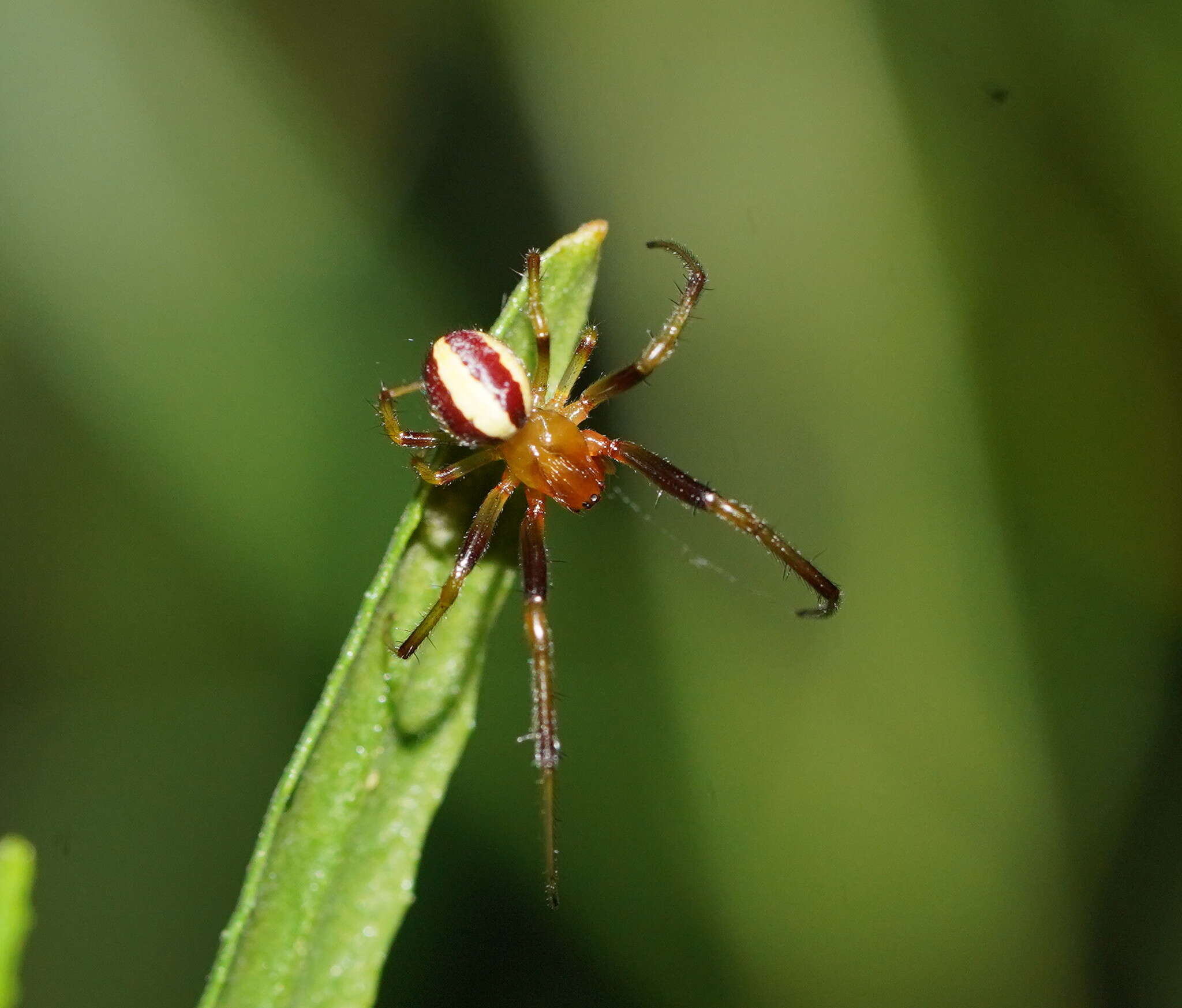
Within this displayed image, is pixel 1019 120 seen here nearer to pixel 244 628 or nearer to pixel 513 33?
pixel 513 33

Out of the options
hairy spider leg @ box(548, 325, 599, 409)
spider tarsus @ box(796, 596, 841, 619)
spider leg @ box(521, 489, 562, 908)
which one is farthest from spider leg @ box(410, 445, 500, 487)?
spider tarsus @ box(796, 596, 841, 619)

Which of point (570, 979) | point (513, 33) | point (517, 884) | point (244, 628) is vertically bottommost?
point (570, 979)

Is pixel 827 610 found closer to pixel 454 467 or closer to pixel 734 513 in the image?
pixel 734 513

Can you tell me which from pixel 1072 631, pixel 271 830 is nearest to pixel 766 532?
pixel 1072 631

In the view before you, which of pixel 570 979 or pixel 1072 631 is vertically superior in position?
pixel 1072 631

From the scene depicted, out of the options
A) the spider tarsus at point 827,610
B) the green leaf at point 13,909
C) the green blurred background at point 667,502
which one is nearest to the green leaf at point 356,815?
the green leaf at point 13,909

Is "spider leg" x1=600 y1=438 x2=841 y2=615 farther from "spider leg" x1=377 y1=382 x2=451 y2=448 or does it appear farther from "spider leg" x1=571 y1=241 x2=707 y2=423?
"spider leg" x1=377 y1=382 x2=451 y2=448

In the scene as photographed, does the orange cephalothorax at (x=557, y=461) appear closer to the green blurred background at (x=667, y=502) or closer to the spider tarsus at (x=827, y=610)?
the green blurred background at (x=667, y=502)
